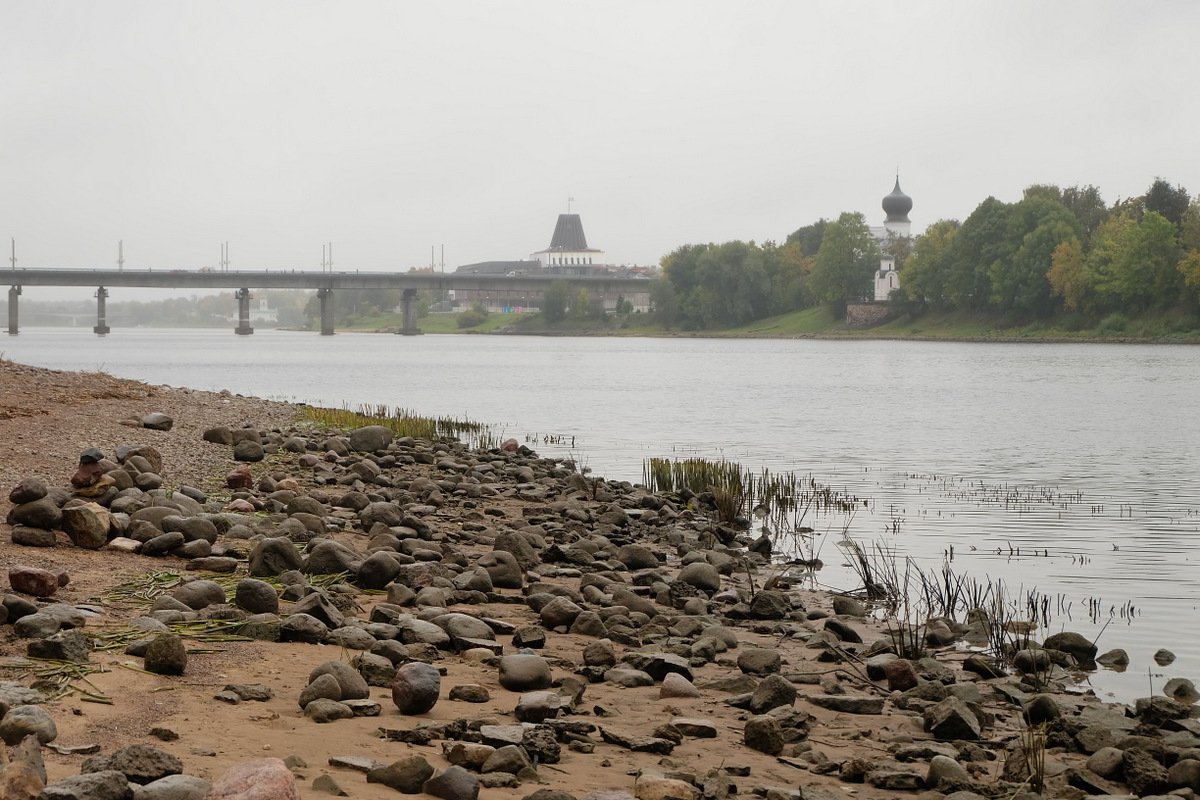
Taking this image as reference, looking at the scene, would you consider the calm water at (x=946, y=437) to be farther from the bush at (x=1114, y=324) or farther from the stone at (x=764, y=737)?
the bush at (x=1114, y=324)

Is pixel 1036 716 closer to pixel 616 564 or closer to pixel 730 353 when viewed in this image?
pixel 616 564

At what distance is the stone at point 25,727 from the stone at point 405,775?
56.2 inches

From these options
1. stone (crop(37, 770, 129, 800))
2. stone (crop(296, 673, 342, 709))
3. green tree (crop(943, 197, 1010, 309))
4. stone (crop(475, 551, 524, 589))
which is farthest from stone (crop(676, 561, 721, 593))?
green tree (crop(943, 197, 1010, 309))

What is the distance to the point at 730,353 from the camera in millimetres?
111750


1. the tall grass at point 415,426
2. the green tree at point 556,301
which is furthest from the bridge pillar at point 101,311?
the tall grass at point 415,426

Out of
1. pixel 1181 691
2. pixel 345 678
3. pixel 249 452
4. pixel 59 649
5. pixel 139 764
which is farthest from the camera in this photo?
pixel 249 452

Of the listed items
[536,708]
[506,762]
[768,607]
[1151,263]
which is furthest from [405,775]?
[1151,263]

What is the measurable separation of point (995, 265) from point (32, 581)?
395 ft

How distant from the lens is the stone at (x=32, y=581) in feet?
27.8

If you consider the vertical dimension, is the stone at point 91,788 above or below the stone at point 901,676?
above

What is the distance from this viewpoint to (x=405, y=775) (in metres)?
5.97

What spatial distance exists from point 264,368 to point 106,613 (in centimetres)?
7537

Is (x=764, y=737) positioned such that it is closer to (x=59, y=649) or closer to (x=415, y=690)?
(x=415, y=690)

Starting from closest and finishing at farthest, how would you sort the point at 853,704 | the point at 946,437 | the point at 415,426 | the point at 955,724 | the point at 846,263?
1. the point at 955,724
2. the point at 853,704
3. the point at 415,426
4. the point at 946,437
5. the point at 846,263
